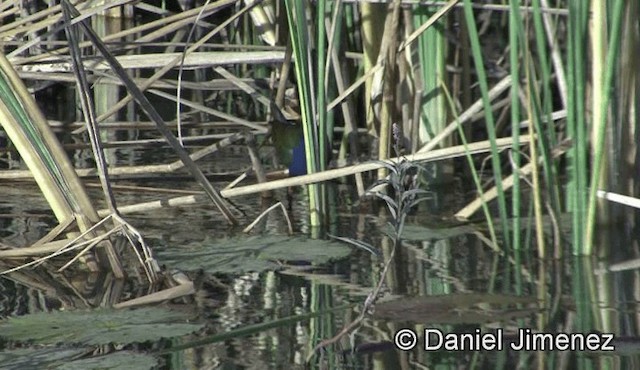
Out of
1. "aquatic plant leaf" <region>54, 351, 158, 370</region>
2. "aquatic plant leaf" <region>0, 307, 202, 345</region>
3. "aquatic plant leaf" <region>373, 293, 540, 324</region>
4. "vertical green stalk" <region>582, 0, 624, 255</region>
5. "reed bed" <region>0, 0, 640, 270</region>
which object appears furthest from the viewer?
"reed bed" <region>0, 0, 640, 270</region>

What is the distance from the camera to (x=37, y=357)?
1.85m

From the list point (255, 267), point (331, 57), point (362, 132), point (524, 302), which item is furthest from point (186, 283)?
point (362, 132)

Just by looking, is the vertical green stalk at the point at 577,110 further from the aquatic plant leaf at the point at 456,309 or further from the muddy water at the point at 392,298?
the aquatic plant leaf at the point at 456,309

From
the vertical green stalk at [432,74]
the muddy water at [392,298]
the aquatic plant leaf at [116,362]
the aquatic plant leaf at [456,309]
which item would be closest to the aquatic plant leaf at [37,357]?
A: the aquatic plant leaf at [116,362]

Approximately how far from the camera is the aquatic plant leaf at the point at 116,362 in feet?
5.90

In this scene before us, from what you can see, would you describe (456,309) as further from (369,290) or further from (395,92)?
(395,92)

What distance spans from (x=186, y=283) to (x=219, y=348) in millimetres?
334

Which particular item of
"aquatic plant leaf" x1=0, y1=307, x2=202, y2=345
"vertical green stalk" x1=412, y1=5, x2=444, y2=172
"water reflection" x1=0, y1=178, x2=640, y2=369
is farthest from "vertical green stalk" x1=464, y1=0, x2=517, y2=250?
"aquatic plant leaf" x1=0, y1=307, x2=202, y2=345

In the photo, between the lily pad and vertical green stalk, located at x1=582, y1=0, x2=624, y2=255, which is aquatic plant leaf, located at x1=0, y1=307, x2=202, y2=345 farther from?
vertical green stalk, located at x1=582, y1=0, x2=624, y2=255

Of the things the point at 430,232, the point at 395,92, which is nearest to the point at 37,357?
the point at 430,232

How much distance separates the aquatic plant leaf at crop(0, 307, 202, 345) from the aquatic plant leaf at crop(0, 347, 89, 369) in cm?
4

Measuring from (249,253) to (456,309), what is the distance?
54 centimetres

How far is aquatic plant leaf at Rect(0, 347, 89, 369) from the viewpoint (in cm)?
181

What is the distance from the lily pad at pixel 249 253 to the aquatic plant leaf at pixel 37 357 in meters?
0.54
